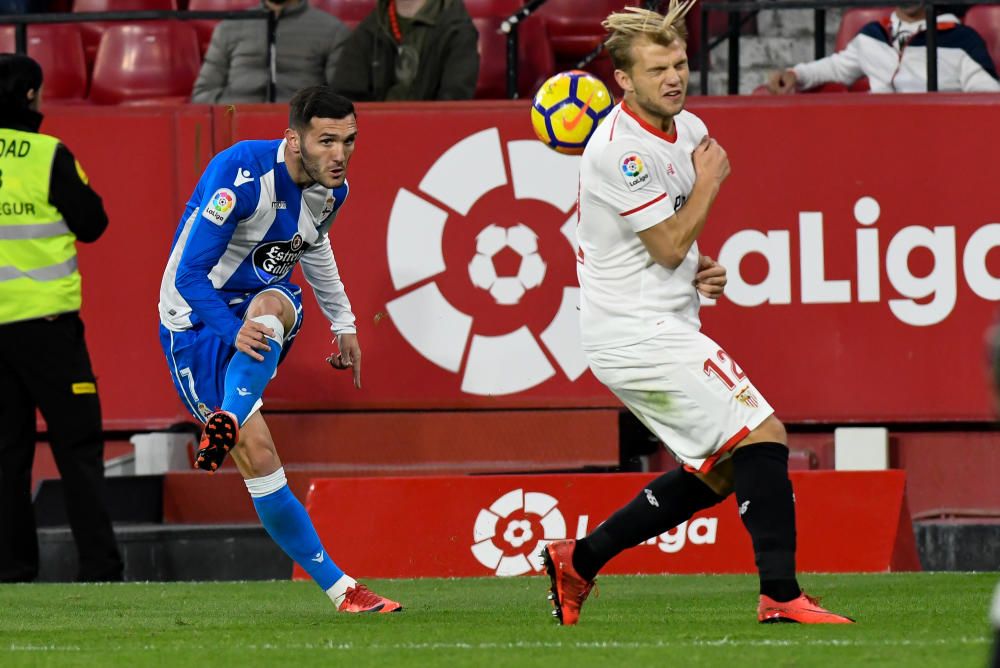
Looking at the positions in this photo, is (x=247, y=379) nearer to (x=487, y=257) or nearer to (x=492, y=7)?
(x=487, y=257)

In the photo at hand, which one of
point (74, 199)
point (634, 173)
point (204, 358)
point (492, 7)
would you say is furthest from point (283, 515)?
point (492, 7)

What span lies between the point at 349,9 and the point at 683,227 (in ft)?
21.9

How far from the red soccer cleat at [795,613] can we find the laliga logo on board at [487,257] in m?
4.36

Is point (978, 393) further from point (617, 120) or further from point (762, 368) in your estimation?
point (617, 120)

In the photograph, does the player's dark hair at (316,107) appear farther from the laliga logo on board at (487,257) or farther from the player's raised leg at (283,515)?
the laliga logo on board at (487,257)

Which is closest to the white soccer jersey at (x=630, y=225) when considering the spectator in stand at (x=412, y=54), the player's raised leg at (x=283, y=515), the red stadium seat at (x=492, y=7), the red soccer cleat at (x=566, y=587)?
the red soccer cleat at (x=566, y=587)

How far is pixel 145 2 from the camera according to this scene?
1248 centimetres

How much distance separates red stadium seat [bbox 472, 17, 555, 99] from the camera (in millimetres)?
11414

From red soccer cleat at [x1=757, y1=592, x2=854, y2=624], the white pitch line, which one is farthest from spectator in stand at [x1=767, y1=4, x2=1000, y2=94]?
the white pitch line

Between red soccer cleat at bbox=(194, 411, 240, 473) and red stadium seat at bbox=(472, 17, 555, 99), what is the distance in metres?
5.37

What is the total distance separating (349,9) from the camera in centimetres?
1187

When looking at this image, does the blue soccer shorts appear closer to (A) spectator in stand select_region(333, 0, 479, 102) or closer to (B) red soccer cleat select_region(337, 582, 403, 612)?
(B) red soccer cleat select_region(337, 582, 403, 612)

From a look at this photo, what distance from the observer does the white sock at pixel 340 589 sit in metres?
6.61

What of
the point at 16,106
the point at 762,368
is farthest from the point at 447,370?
the point at 16,106
